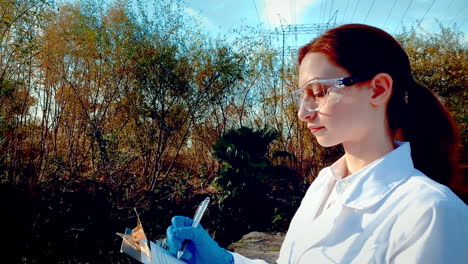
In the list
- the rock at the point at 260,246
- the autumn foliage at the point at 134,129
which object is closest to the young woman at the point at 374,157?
the rock at the point at 260,246

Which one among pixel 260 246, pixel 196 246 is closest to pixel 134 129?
pixel 260 246

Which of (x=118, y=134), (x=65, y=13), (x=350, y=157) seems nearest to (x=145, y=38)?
(x=65, y=13)

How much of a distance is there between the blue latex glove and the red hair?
2.07 ft

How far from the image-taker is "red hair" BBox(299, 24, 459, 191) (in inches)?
36.8

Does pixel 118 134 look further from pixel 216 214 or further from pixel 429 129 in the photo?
pixel 429 129

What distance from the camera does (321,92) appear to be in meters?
0.96

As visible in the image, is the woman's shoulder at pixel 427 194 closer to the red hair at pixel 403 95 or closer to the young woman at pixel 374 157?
the young woman at pixel 374 157

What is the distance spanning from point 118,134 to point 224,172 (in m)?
2.14

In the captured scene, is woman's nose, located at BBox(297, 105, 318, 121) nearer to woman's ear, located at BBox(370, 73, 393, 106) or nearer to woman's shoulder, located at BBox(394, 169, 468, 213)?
woman's ear, located at BBox(370, 73, 393, 106)

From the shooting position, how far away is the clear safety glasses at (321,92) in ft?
3.02

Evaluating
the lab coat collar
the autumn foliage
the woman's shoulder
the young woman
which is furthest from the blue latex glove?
the autumn foliage

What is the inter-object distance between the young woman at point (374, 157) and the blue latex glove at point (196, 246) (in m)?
0.23

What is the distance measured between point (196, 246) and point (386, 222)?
617 millimetres

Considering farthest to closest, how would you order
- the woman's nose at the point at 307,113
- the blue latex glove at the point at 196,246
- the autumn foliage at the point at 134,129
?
1. the autumn foliage at the point at 134,129
2. the blue latex glove at the point at 196,246
3. the woman's nose at the point at 307,113
